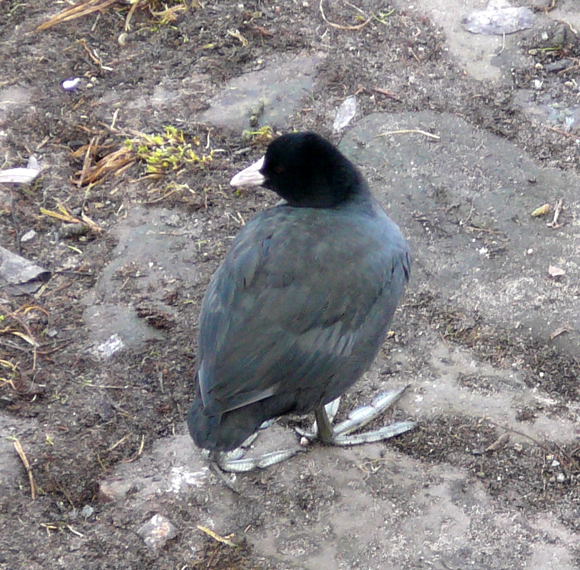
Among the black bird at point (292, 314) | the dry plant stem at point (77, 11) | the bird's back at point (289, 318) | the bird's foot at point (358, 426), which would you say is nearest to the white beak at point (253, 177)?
the black bird at point (292, 314)

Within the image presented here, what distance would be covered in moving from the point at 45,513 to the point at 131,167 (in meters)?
1.92

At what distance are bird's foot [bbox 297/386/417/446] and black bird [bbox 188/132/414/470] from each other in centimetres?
5

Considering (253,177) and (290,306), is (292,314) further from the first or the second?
(253,177)

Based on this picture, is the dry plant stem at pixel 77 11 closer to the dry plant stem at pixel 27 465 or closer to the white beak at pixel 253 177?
the white beak at pixel 253 177

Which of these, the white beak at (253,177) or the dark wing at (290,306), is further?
the white beak at (253,177)

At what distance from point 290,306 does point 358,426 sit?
2.52ft

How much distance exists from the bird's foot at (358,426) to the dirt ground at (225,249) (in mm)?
43

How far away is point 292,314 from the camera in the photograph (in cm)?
302

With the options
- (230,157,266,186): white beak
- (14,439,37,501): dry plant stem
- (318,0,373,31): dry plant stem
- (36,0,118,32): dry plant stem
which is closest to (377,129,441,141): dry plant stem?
(318,0,373,31): dry plant stem

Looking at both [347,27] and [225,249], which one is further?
[347,27]

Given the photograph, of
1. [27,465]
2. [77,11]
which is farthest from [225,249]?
[77,11]

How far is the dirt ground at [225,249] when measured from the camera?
318cm

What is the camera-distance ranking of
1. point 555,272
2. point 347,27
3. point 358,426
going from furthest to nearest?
point 347,27, point 555,272, point 358,426

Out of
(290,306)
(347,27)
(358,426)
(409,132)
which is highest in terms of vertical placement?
(290,306)
